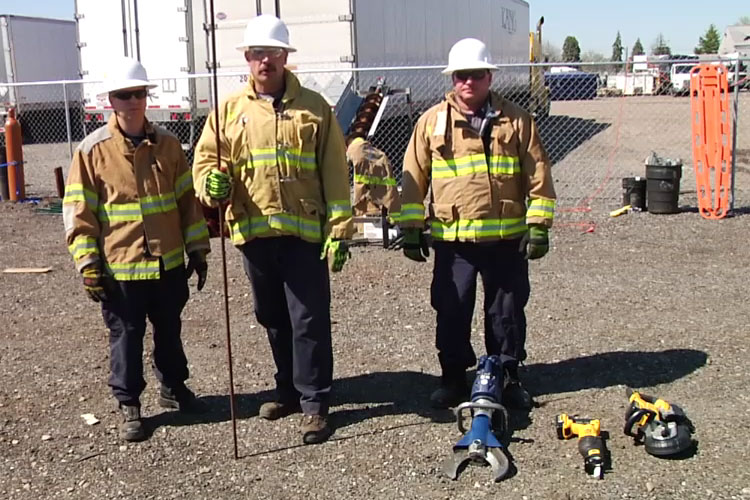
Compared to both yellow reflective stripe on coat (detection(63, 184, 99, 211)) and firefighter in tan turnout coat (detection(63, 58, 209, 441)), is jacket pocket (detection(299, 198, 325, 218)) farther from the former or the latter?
yellow reflective stripe on coat (detection(63, 184, 99, 211))

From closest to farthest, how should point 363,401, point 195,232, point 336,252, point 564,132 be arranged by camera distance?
point 336,252, point 195,232, point 363,401, point 564,132

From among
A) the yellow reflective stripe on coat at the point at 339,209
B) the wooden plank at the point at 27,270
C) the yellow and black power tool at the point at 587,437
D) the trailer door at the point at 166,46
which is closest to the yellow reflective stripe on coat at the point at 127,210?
the yellow reflective stripe on coat at the point at 339,209

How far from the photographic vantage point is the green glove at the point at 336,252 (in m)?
4.37

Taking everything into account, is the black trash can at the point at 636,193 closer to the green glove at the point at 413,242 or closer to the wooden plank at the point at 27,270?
the green glove at the point at 413,242

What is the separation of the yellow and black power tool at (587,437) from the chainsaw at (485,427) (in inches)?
12.2

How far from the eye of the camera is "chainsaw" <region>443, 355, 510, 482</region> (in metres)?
4.18

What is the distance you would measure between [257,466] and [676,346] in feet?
10.5

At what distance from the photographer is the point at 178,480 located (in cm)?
421

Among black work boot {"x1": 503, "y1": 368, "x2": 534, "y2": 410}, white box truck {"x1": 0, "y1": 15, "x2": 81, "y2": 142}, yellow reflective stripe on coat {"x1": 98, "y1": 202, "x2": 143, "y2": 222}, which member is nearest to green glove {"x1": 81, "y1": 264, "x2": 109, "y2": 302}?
yellow reflective stripe on coat {"x1": 98, "y1": 202, "x2": 143, "y2": 222}

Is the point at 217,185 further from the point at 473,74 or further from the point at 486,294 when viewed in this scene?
the point at 486,294

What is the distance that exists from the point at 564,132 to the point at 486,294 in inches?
765

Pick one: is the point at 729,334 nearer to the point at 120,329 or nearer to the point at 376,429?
the point at 376,429

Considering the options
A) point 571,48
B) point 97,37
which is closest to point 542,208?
point 97,37

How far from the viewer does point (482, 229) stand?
4.75m
